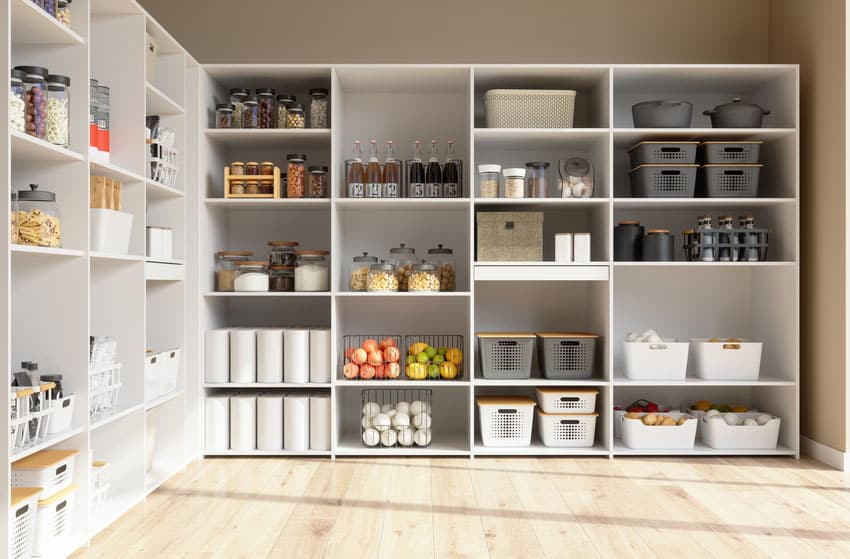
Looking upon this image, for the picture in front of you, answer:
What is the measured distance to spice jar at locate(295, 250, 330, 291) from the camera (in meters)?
4.30

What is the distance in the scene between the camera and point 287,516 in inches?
126

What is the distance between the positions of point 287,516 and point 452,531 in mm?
697

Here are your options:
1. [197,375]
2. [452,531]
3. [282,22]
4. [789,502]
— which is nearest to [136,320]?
[197,375]

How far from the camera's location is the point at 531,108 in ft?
14.1

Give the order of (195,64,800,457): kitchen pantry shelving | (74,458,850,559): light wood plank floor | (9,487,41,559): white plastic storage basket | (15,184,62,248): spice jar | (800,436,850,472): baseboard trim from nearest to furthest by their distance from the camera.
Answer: (9,487,41,559): white plastic storage basket
(15,184,62,248): spice jar
(74,458,850,559): light wood plank floor
(800,436,850,472): baseboard trim
(195,64,800,457): kitchen pantry shelving

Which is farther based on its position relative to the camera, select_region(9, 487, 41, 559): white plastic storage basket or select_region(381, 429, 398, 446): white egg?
select_region(381, 429, 398, 446): white egg

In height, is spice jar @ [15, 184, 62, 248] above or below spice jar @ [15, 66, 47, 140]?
below

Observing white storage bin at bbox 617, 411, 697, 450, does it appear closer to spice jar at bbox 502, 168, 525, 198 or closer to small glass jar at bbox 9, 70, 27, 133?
spice jar at bbox 502, 168, 525, 198

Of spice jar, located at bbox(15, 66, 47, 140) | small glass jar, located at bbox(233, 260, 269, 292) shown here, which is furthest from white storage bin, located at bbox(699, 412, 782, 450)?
spice jar, located at bbox(15, 66, 47, 140)

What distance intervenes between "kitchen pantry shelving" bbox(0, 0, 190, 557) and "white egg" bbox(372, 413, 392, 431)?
3.27 ft

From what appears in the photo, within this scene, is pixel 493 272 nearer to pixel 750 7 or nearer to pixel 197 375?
pixel 197 375

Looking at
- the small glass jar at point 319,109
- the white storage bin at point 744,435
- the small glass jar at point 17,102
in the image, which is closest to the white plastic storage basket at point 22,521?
the small glass jar at point 17,102

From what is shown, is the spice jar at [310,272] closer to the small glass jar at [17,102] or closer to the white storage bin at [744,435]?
the small glass jar at [17,102]

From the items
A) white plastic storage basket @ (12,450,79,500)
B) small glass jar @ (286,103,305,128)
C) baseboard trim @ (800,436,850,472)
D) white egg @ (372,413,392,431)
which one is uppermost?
small glass jar @ (286,103,305,128)
